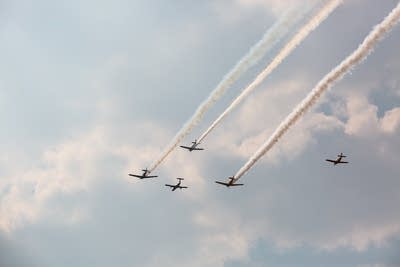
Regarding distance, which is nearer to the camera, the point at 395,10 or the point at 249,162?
the point at 395,10

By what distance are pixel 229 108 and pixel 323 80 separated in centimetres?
1423

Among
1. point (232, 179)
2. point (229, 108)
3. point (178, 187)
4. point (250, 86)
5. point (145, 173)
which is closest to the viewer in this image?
point (250, 86)

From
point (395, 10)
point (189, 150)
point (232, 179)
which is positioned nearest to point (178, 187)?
point (189, 150)

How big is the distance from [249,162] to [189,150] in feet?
124

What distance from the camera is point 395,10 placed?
58.4 m

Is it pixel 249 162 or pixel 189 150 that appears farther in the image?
pixel 189 150

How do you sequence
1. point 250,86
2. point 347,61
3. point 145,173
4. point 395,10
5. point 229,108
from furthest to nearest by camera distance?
point 145,173 < point 229,108 < point 250,86 < point 347,61 < point 395,10

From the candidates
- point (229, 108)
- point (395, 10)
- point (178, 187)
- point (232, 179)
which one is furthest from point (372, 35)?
point (178, 187)

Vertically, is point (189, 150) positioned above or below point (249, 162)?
above

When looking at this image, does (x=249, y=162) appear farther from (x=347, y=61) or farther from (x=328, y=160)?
(x=328, y=160)

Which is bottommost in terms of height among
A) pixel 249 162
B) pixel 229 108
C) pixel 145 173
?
pixel 249 162

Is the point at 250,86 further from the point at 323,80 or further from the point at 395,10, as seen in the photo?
the point at 395,10

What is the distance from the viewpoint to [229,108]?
259 feet

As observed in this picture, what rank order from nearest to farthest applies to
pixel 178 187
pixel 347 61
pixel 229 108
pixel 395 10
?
pixel 395 10, pixel 347 61, pixel 229 108, pixel 178 187
